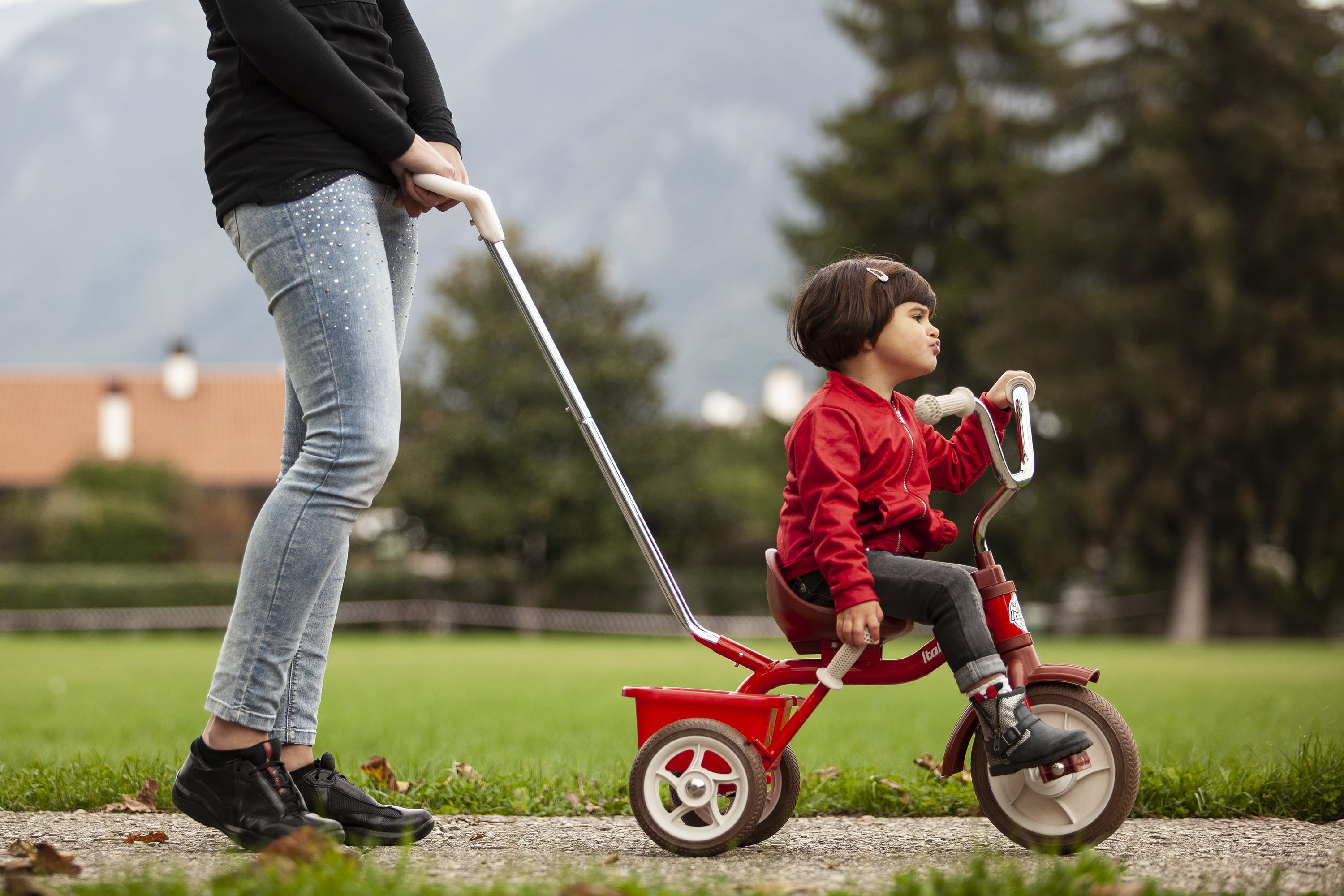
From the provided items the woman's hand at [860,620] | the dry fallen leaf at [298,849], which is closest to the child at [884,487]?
the woman's hand at [860,620]

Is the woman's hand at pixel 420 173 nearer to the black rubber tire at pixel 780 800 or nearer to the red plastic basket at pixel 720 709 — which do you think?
the red plastic basket at pixel 720 709

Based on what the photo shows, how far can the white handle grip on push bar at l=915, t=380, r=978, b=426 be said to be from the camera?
2703mm

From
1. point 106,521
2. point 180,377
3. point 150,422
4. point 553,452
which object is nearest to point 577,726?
point 553,452

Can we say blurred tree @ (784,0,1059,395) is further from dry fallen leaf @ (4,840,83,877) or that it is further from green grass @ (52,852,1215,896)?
dry fallen leaf @ (4,840,83,877)

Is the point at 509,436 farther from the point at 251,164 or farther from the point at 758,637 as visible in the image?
the point at 251,164

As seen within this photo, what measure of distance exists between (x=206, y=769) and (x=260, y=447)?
39743mm

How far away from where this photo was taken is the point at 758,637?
87.6ft

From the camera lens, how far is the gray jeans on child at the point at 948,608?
8.21 feet

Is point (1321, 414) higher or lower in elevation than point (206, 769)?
higher

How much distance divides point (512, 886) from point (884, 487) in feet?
3.84

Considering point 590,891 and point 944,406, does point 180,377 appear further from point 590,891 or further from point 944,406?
point 590,891

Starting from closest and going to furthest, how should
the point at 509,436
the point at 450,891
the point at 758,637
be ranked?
the point at 450,891 → the point at 758,637 → the point at 509,436

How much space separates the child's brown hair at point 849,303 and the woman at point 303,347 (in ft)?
2.95

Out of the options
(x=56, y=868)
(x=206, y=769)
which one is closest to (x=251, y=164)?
(x=206, y=769)
